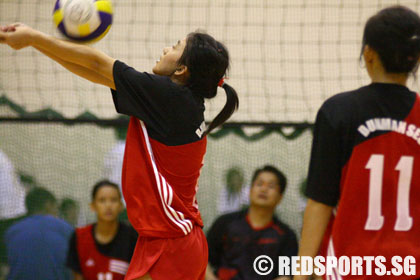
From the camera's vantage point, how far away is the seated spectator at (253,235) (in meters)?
3.88

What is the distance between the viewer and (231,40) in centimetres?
541

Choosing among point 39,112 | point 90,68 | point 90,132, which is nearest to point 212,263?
point 90,132

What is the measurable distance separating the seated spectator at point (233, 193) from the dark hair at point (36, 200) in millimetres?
1232

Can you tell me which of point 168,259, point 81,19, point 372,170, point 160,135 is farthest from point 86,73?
point 372,170

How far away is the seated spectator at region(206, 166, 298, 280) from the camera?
153 inches

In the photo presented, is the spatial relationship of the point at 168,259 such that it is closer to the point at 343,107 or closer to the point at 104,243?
the point at 343,107

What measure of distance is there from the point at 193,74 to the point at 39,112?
2.23m

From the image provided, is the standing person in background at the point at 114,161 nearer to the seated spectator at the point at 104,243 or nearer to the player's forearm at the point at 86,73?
the seated spectator at the point at 104,243

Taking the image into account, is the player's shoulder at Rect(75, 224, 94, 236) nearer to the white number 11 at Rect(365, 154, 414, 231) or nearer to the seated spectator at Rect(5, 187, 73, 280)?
the seated spectator at Rect(5, 187, 73, 280)

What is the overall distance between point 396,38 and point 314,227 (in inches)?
25.2

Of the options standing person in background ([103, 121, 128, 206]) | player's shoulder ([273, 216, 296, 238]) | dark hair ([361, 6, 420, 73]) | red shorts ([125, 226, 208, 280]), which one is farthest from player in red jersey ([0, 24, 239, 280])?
standing person in background ([103, 121, 128, 206])

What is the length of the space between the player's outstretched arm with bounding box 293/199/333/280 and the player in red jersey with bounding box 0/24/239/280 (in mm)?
701

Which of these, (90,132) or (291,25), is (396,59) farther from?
(291,25)

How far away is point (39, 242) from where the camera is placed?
4.23 meters
